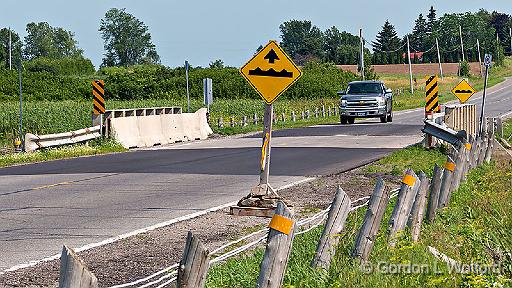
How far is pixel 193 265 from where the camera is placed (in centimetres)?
565

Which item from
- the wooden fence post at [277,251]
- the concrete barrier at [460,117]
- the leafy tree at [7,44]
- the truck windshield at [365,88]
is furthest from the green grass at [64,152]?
the leafy tree at [7,44]

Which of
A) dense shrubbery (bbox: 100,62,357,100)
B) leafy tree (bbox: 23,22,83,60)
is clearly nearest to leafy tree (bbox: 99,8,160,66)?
leafy tree (bbox: 23,22,83,60)

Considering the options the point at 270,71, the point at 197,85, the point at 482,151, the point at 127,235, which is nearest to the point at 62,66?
the point at 197,85

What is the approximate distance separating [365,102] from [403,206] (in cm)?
3549

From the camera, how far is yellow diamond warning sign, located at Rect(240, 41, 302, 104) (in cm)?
1404

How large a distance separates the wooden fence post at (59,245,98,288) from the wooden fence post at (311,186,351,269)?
383cm

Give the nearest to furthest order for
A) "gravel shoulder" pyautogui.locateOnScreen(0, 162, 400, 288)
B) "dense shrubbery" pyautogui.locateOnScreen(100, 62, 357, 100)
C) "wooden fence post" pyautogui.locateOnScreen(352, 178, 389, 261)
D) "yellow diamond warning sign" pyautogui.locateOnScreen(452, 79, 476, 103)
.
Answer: "wooden fence post" pyautogui.locateOnScreen(352, 178, 389, 261), "gravel shoulder" pyautogui.locateOnScreen(0, 162, 400, 288), "yellow diamond warning sign" pyautogui.locateOnScreen(452, 79, 476, 103), "dense shrubbery" pyautogui.locateOnScreen(100, 62, 357, 100)

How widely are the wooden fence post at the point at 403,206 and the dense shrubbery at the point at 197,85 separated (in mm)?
66825

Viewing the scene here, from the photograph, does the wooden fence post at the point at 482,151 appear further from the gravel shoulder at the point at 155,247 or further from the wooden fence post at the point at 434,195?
the wooden fence post at the point at 434,195

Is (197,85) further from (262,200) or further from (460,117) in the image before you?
(262,200)

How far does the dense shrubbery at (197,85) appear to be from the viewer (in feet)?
257

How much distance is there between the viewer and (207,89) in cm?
4084

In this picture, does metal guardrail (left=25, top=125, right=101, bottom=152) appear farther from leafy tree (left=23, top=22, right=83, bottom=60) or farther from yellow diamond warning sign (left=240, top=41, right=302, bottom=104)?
leafy tree (left=23, top=22, right=83, bottom=60)

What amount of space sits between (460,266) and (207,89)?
1285 inches
